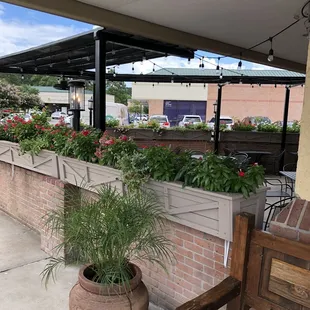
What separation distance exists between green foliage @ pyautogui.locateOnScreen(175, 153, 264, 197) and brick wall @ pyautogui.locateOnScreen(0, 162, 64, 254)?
1.63 metres

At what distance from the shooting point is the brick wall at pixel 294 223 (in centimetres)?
138

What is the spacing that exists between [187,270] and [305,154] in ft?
3.77

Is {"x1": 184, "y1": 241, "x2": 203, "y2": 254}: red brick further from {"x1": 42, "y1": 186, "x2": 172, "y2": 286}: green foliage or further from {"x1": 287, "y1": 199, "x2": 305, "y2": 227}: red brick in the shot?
{"x1": 287, "y1": 199, "x2": 305, "y2": 227}: red brick

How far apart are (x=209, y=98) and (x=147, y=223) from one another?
22.4 metres

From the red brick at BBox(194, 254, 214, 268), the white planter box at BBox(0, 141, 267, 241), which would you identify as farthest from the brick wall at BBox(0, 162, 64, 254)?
the red brick at BBox(194, 254, 214, 268)

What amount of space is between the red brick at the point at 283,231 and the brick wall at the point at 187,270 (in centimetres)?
57

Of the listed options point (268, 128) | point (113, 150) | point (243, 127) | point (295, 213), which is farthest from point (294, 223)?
point (268, 128)

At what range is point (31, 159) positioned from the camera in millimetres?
3650

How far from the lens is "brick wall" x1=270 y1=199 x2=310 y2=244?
4.52 feet

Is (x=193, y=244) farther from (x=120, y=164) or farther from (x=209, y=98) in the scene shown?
(x=209, y=98)

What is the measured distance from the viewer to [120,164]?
2465 millimetres

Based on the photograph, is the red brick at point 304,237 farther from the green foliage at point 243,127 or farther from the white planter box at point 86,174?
the green foliage at point 243,127

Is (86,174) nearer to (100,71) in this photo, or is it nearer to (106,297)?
(106,297)

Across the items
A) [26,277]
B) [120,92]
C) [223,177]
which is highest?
[120,92]
